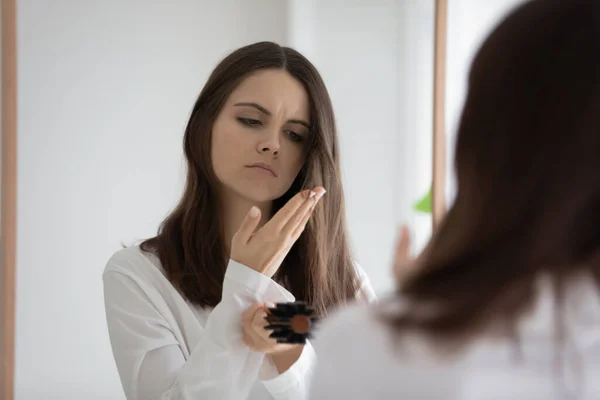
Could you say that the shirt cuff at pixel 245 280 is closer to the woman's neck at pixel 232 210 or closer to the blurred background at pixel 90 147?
the woman's neck at pixel 232 210

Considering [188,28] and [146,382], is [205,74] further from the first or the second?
[146,382]

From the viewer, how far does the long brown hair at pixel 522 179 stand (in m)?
0.36

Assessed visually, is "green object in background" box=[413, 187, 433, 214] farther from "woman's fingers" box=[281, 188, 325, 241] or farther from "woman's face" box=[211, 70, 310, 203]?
"woman's fingers" box=[281, 188, 325, 241]

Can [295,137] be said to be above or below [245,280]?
above

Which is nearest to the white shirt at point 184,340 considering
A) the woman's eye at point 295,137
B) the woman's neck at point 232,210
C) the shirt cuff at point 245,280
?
the shirt cuff at point 245,280

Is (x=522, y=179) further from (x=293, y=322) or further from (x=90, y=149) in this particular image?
(x=90, y=149)

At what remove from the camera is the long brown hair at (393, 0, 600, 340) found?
355mm

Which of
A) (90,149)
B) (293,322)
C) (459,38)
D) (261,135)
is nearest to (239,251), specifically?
(293,322)

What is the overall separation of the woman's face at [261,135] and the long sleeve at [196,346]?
0.71ft

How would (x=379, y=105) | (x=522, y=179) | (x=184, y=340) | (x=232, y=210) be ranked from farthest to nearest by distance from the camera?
(x=379, y=105) → (x=232, y=210) → (x=184, y=340) → (x=522, y=179)

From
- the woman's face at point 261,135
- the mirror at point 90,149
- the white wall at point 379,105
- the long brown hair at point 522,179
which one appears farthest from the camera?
the white wall at point 379,105

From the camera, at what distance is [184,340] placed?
101 cm

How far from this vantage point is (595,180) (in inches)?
14.0

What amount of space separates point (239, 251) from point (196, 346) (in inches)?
5.7
